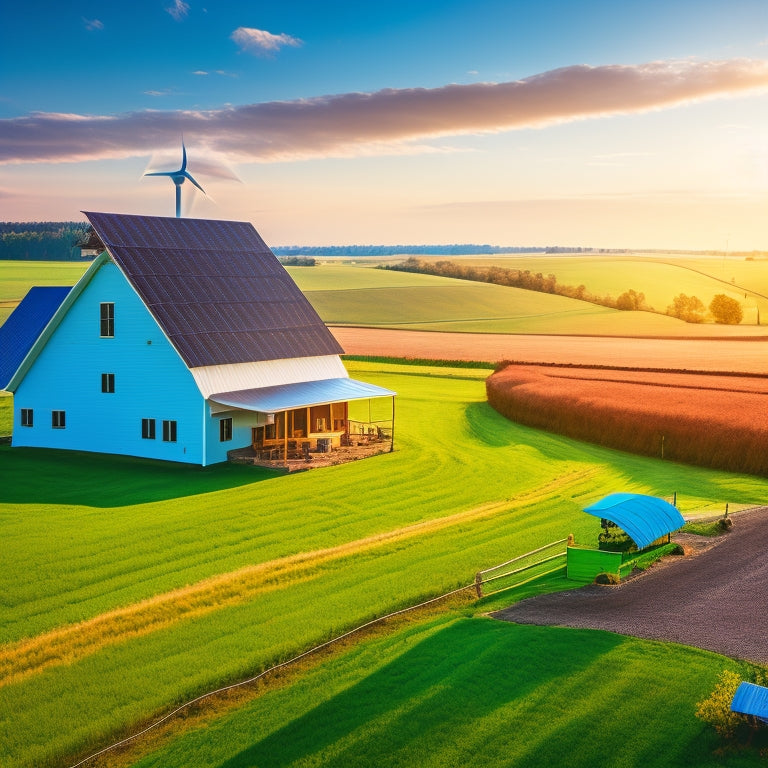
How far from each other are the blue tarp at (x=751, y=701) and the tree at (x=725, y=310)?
10395 centimetres

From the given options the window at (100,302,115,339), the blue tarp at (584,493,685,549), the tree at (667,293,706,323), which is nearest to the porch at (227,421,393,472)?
the window at (100,302,115,339)

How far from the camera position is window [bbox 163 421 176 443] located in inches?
1502

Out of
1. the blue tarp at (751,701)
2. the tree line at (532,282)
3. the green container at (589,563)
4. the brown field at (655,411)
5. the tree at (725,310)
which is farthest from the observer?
the tree line at (532,282)

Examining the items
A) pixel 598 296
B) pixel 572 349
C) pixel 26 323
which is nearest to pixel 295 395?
pixel 26 323

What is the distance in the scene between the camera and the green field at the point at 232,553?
55.8ft

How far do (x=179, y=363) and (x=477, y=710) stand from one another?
81.8 ft

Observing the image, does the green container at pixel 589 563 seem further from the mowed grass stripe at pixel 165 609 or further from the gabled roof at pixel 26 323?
the gabled roof at pixel 26 323

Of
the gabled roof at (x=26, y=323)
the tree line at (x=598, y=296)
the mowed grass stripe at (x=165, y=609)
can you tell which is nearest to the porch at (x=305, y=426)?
the mowed grass stripe at (x=165, y=609)

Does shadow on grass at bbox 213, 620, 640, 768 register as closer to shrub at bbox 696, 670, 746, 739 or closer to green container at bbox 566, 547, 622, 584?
shrub at bbox 696, 670, 746, 739

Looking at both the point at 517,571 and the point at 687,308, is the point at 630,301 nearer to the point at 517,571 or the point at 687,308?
the point at 687,308

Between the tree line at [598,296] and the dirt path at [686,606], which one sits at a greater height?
the tree line at [598,296]

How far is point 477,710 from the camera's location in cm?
1582

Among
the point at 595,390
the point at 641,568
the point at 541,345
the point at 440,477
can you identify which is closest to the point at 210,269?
the point at 440,477

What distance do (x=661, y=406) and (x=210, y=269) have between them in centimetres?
2267
